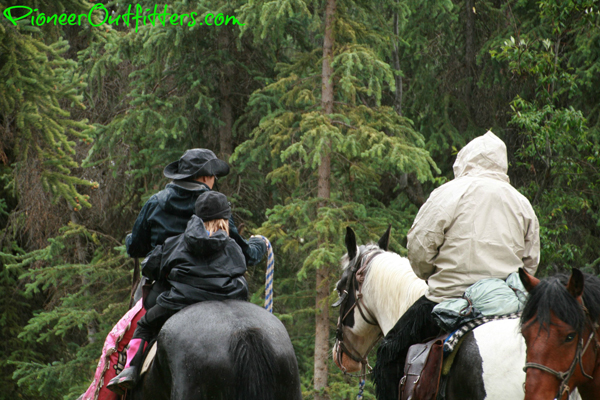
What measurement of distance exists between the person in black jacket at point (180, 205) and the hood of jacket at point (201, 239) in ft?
1.73

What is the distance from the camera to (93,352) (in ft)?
35.3

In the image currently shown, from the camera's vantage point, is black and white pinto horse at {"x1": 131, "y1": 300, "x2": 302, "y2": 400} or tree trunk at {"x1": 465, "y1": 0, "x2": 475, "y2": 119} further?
tree trunk at {"x1": 465, "y1": 0, "x2": 475, "y2": 119}

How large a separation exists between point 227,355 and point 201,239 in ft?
2.53

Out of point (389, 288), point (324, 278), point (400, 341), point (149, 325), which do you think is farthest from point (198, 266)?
point (324, 278)

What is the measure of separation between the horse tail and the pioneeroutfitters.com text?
212 inches

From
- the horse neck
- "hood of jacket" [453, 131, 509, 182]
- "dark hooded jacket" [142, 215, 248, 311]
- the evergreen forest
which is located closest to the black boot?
"dark hooded jacket" [142, 215, 248, 311]

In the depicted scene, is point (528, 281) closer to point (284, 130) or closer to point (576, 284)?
point (576, 284)

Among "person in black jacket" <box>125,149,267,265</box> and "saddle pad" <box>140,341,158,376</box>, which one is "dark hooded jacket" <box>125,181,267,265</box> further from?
"saddle pad" <box>140,341,158,376</box>

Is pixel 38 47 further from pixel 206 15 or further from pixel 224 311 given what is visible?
pixel 224 311

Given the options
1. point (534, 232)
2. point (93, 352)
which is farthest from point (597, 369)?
point (93, 352)

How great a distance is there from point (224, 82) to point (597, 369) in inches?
364

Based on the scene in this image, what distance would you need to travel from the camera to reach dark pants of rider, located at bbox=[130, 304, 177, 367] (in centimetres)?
450

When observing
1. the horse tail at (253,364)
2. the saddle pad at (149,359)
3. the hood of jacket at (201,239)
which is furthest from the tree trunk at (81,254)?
the horse tail at (253,364)

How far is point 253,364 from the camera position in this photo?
386cm
